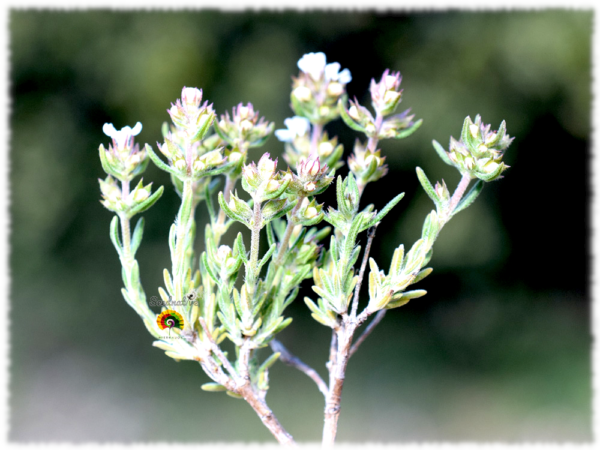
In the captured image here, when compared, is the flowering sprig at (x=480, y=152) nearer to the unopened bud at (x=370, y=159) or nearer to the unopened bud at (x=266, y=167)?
the unopened bud at (x=370, y=159)

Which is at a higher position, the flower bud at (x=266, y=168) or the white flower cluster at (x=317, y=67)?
the white flower cluster at (x=317, y=67)

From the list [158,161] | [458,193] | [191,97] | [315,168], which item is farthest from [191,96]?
[458,193]

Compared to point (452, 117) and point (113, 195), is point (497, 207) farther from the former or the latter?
point (113, 195)

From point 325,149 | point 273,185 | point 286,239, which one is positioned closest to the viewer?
point 273,185

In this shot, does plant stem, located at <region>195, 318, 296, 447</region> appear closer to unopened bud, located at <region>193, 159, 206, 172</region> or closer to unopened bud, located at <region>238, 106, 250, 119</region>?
unopened bud, located at <region>193, 159, 206, 172</region>

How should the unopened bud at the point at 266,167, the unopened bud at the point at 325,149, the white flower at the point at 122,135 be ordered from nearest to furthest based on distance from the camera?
the unopened bud at the point at 266,167 < the white flower at the point at 122,135 < the unopened bud at the point at 325,149

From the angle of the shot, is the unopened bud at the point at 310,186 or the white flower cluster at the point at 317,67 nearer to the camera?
the unopened bud at the point at 310,186

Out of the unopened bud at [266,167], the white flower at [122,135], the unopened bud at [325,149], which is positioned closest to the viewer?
the unopened bud at [266,167]

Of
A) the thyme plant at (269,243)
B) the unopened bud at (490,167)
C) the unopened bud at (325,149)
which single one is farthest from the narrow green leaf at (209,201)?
the unopened bud at (490,167)

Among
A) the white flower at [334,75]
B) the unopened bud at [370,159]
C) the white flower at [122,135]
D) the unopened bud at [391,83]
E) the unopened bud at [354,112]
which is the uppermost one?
the white flower at [334,75]

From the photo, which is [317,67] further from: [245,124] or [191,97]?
[191,97]
